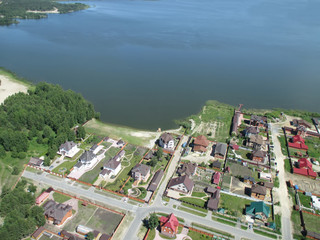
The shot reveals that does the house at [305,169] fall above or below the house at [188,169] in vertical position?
below

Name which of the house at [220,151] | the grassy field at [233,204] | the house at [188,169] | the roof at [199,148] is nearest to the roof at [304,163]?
the house at [220,151]

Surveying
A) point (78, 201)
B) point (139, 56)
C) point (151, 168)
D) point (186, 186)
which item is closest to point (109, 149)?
point (151, 168)

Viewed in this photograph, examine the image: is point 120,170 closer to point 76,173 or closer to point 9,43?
point 76,173

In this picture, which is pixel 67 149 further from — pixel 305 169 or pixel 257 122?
pixel 305 169

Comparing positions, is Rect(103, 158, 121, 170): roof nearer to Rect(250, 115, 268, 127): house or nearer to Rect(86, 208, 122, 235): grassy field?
Rect(86, 208, 122, 235): grassy field

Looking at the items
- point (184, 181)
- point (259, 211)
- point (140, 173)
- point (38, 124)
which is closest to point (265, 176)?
point (259, 211)

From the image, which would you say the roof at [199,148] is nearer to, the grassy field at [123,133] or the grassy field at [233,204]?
the grassy field at [123,133]
